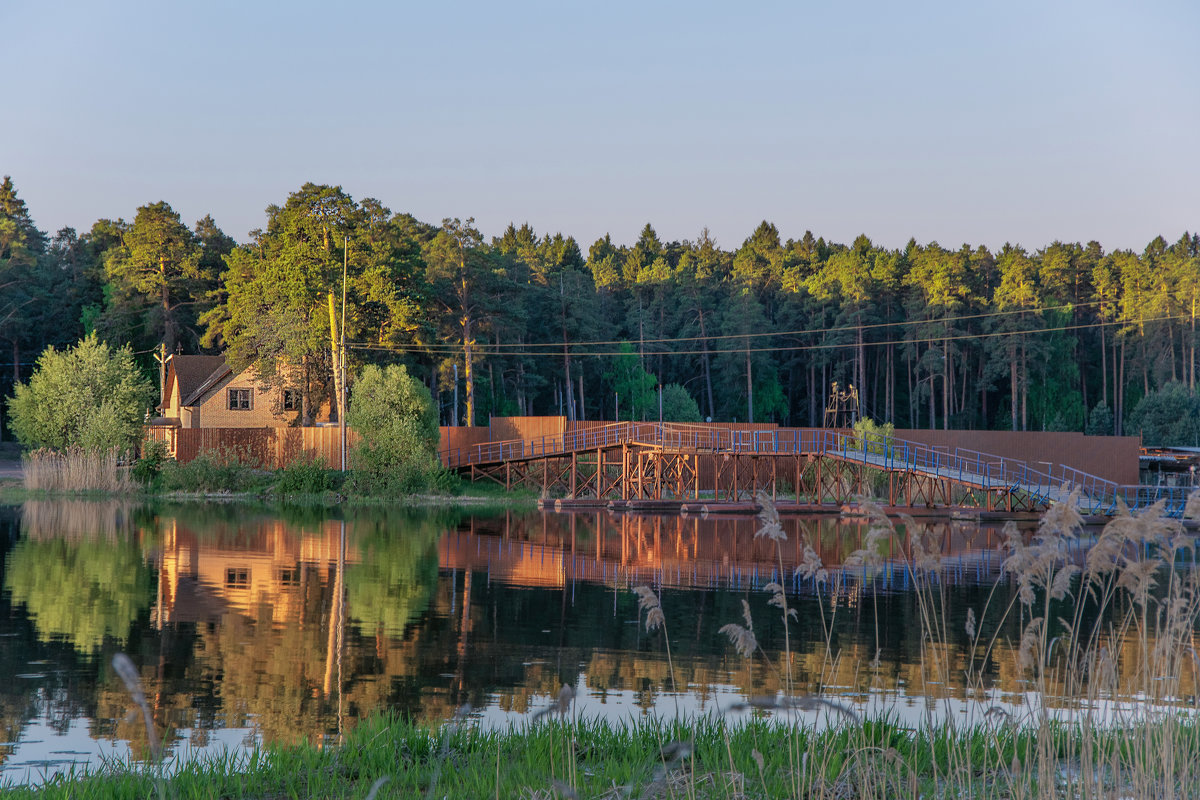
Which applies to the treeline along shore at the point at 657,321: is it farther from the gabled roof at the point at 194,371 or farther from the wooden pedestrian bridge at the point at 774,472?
the wooden pedestrian bridge at the point at 774,472

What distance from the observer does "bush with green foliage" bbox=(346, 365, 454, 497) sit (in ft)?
141

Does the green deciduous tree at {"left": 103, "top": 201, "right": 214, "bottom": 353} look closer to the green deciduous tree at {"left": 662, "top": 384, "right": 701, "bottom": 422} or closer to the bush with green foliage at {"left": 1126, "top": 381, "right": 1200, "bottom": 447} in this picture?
the green deciduous tree at {"left": 662, "top": 384, "right": 701, "bottom": 422}

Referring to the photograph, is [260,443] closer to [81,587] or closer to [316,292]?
[316,292]

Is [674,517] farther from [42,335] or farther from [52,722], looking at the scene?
[42,335]

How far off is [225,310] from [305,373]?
29.4ft

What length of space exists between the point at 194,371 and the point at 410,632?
157 ft

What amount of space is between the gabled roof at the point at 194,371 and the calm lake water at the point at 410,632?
27444mm

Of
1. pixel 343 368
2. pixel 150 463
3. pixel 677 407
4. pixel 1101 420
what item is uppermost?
pixel 343 368

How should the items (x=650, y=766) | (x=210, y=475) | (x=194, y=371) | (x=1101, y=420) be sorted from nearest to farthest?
(x=650, y=766)
(x=210, y=475)
(x=194, y=371)
(x=1101, y=420)

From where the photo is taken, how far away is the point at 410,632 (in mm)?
15367

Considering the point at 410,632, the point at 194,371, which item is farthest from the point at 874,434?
the point at 194,371

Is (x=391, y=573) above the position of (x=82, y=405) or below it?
below

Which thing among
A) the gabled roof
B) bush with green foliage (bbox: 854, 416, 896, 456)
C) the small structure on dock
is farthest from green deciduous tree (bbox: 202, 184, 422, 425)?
bush with green foliage (bbox: 854, 416, 896, 456)

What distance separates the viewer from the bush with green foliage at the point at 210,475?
43.2m
